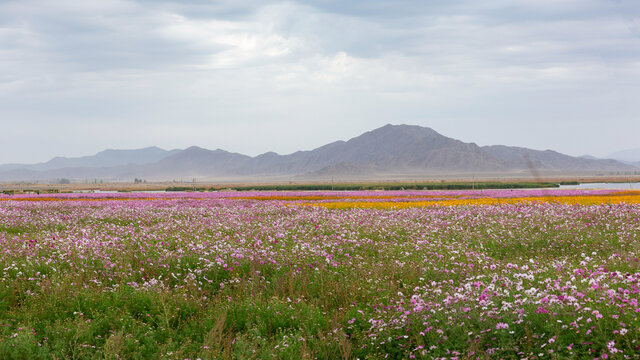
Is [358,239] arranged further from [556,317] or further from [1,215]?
[1,215]

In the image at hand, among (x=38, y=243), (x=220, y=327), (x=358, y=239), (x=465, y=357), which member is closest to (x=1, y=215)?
(x=38, y=243)

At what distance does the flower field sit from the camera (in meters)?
6.59

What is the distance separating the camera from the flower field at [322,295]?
21.6 ft

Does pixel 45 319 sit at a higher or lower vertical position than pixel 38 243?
lower

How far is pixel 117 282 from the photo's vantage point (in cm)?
1062

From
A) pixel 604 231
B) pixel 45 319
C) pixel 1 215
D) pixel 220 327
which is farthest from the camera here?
pixel 1 215

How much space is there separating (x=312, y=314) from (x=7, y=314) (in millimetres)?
5654

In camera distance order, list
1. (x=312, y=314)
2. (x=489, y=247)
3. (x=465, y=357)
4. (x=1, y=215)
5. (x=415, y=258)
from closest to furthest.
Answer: (x=465, y=357)
(x=312, y=314)
(x=415, y=258)
(x=489, y=247)
(x=1, y=215)

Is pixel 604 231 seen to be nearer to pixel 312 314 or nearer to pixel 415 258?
pixel 415 258

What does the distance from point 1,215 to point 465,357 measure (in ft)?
79.6

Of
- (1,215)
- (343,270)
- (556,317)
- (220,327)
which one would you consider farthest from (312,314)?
(1,215)

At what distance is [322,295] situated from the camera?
9.44 metres

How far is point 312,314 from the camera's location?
834cm

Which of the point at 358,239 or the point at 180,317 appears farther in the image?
the point at 358,239
